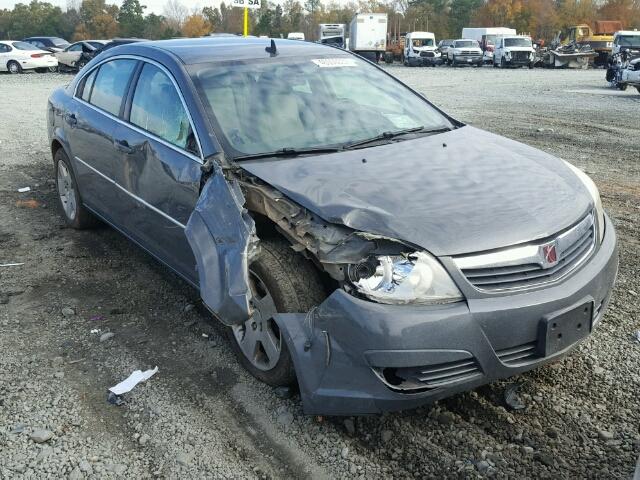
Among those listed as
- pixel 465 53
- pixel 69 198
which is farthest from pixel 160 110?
pixel 465 53

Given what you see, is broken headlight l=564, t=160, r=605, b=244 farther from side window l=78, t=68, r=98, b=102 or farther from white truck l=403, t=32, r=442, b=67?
white truck l=403, t=32, r=442, b=67

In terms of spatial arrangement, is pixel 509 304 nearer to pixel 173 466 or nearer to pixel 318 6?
pixel 173 466

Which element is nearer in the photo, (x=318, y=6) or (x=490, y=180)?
(x=490, y=180)

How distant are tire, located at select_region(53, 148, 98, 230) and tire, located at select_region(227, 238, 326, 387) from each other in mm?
2950

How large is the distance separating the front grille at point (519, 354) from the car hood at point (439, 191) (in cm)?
44

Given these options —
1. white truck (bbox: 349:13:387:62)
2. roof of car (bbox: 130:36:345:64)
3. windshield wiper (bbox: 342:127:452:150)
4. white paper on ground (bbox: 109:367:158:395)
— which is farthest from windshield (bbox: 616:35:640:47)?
white paper on ground (bbox: 109:367:158:395)

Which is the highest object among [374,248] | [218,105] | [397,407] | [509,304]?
[218,105]

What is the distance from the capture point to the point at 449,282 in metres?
2.72

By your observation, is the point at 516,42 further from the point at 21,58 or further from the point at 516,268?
the point at 516,268

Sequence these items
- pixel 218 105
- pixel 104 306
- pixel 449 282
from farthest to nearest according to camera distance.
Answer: pixel 104 306 < pixel 218 105 < pixel 449 282

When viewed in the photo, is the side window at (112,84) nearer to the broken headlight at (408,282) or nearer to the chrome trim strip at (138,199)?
the chrome trim strip at (138,199)

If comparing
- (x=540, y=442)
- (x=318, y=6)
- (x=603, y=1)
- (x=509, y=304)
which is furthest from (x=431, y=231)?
(x=318, y=6)

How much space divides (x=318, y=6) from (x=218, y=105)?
344ft

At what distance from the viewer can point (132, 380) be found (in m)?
3.47
